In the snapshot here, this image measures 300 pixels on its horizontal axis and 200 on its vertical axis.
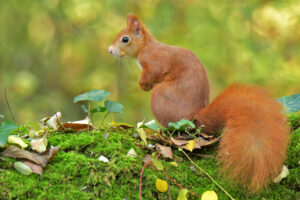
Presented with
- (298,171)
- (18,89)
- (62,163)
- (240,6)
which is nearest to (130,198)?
(62,163)

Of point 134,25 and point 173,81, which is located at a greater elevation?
point 134,25

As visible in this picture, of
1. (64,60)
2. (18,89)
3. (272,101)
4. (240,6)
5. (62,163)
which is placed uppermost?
(240,6)

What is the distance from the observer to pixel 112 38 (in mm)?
4305

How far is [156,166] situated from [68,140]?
1.21ft

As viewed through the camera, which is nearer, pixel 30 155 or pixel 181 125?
pixel 30 155

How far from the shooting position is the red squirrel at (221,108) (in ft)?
4.02

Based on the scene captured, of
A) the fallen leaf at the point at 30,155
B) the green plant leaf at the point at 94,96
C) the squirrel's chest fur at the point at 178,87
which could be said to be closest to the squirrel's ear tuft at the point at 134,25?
the squirrel's chest fur at the point at 178,87

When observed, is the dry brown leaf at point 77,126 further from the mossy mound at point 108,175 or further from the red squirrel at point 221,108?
the red squirrel at point 221,108

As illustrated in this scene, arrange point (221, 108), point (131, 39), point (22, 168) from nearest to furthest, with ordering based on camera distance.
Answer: point (22, 168) → point (221, 108) → point (131, 39)

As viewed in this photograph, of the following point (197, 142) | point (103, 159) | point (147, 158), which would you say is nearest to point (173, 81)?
point (197, 142)

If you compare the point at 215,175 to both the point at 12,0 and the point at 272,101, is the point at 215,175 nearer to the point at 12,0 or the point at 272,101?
the point at 272,101

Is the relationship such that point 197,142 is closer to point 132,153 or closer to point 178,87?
point 132,153

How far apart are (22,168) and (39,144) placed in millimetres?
136

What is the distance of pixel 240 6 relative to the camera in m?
4.48
